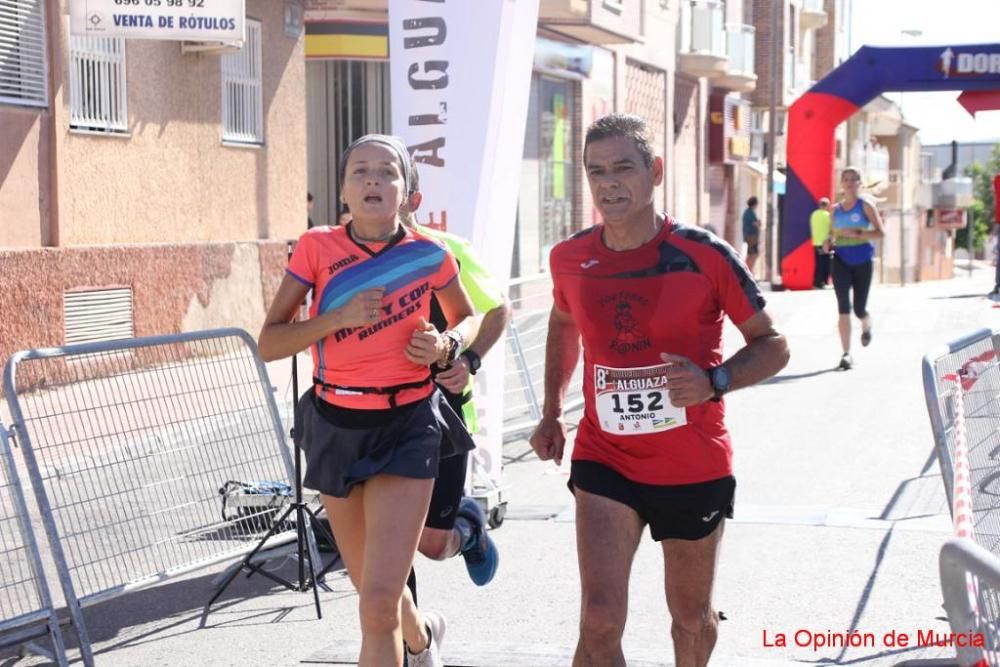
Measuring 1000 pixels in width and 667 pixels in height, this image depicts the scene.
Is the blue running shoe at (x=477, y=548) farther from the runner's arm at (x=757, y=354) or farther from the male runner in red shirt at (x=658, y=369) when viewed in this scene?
the runner's arm at (x=757, y=354)

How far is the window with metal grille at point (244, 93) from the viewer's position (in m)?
18.6

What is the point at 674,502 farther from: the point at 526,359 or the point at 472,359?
the point at 526,359

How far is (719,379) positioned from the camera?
4648 millimetres

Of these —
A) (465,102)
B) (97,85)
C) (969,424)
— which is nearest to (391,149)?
(969,424)

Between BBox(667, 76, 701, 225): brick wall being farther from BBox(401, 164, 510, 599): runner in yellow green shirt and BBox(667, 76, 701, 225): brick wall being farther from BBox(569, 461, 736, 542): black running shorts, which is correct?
BBox(569, 461, 736, 542): black running shorts

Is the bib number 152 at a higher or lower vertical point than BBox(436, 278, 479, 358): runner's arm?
lower

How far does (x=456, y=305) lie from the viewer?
17.5ft

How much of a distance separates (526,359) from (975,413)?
614 centimetres

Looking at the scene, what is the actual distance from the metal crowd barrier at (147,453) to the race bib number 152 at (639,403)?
2376mm

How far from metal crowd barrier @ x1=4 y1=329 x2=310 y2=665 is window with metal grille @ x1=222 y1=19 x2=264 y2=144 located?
11.6m

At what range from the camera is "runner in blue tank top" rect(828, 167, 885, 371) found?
48.7ft

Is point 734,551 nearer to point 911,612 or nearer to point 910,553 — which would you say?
point 910,553

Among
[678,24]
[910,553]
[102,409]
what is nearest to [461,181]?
[102,409]

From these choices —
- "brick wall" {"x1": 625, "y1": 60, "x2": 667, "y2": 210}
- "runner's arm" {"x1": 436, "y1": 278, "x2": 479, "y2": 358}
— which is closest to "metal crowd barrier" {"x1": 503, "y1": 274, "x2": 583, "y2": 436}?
"runner's arm" {"x1": 436, "y1": 278, "x2": 479, "y2": 358}
